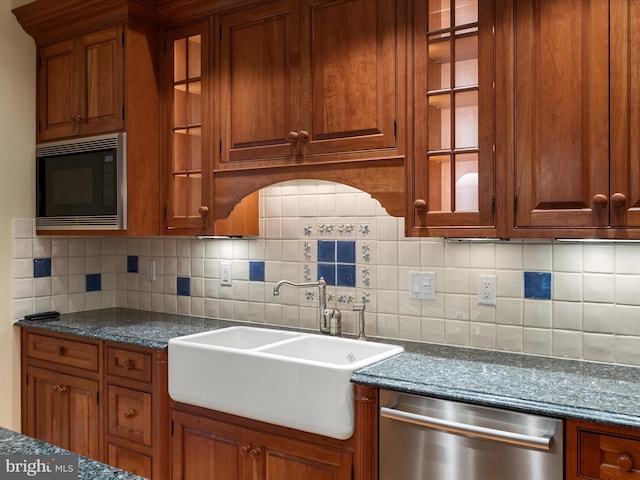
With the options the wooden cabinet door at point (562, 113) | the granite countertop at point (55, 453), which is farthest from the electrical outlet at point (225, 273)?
the granite countertop at point (55, 453)

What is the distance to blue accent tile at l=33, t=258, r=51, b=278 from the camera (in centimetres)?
309

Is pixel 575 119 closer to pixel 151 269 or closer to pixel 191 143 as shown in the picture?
pixel 191 143

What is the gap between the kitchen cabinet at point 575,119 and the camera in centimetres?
172

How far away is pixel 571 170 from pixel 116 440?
220cm

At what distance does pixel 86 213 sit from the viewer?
289 cm

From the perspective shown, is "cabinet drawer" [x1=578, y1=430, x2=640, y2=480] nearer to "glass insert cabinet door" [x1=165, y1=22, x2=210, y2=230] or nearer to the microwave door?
"glass insert cabinet door" [x1=165, y1=22, x2=210, y2=230]

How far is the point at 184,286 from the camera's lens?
3.20m

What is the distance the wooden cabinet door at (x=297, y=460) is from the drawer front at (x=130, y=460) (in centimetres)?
66

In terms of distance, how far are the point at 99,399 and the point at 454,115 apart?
2016mm

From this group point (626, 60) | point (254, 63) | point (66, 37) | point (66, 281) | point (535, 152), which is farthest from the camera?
point (66, 281)

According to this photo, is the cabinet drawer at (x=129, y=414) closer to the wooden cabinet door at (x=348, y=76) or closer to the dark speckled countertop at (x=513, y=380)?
the dark speckled countertop at (x=513, y=380)

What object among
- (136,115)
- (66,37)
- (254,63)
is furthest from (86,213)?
(254,63)

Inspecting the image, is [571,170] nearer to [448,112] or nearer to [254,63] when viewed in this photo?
[448,112]

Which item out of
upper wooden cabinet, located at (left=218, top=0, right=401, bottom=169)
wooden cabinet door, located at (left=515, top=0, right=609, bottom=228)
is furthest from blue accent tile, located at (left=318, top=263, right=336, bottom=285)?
wooden cabinet door, located at (left=515, top=0, right=609, bottom=228)
